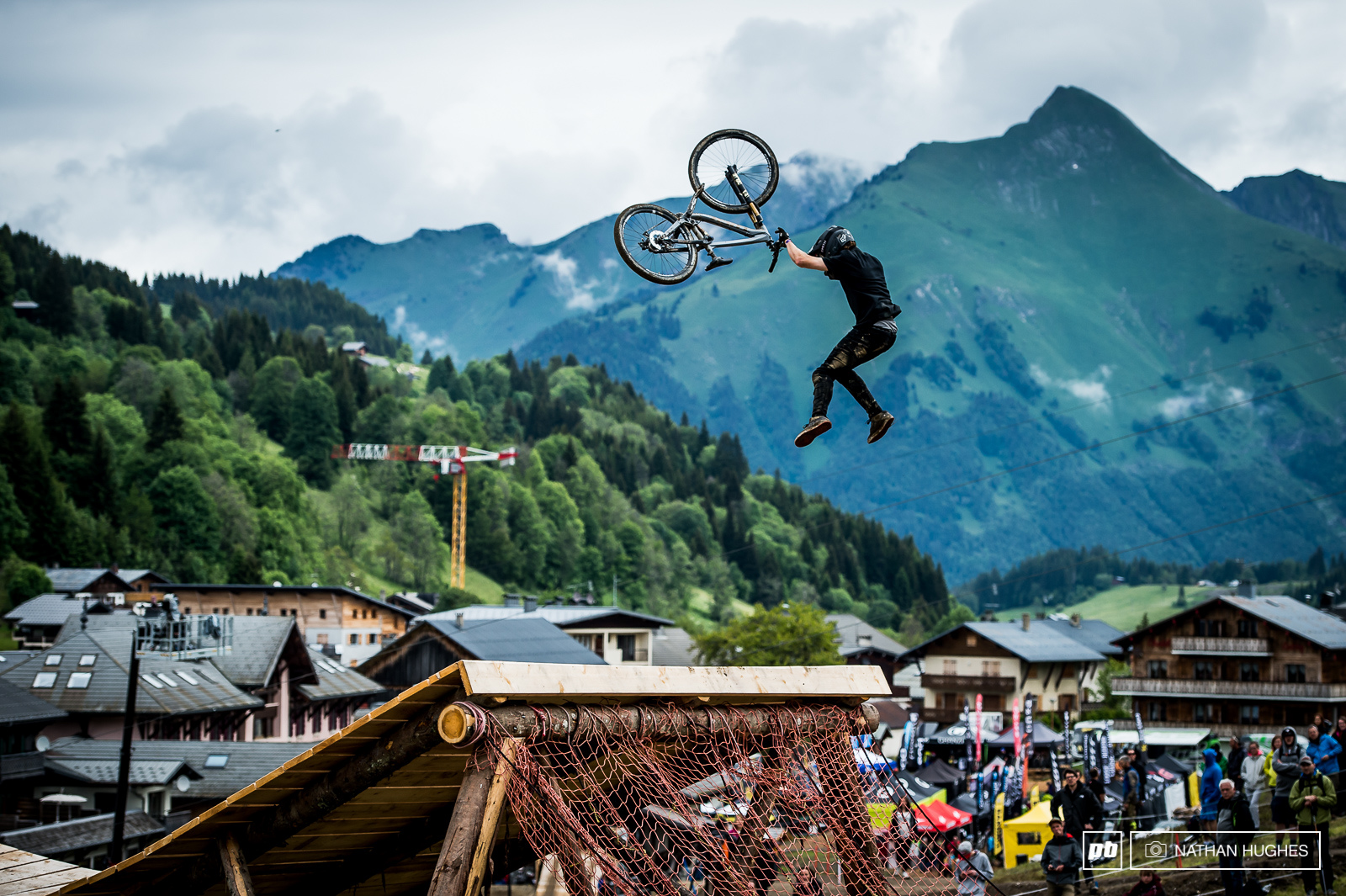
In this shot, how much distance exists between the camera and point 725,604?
555 feet

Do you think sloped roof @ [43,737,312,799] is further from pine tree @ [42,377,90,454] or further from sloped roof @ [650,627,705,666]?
pine tree @ [42,377,90,454]

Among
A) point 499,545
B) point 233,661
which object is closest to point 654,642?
point 233,661

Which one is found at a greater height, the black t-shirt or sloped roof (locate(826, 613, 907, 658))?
the black t-shirt

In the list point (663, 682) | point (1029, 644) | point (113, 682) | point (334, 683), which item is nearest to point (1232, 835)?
point (663, 682)

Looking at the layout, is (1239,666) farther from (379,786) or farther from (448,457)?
(448,457)

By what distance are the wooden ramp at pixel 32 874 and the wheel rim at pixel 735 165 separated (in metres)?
6.71

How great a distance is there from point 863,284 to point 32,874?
761cm

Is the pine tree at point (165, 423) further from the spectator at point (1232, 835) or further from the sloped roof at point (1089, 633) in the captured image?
the spectator at point (1232, 835)

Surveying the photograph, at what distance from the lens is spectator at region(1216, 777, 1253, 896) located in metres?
14.4

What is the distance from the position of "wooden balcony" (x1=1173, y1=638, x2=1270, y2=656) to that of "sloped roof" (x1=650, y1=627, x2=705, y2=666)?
110 feet

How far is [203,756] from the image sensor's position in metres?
42.9

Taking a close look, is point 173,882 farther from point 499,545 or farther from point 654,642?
point 499,545

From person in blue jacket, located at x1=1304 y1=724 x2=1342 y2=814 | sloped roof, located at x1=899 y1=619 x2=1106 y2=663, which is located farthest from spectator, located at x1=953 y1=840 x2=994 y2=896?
sloped roof, located at x1=899 y1=619 x2=1106 y2=663

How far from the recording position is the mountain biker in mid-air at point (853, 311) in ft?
28.7
